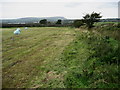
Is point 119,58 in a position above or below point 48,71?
above

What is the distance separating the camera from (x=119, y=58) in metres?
5.54

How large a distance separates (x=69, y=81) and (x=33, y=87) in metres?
1.28

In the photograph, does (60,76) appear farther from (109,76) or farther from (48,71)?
(109,76)

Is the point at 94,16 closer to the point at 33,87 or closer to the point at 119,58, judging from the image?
the point at 119,58

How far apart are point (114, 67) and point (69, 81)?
1.77 m

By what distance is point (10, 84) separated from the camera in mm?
4992

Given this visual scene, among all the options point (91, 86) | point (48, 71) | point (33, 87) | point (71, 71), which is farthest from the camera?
point (48, 71)

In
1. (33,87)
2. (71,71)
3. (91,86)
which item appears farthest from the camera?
(71,71)

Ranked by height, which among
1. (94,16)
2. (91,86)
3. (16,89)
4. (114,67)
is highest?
(94,16)

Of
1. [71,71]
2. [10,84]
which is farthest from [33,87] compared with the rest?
[71,71]

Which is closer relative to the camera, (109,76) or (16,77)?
(109,76)

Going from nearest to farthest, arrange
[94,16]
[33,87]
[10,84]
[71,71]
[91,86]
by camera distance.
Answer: [91,86]
[33,87]
[10,84]
[71,71]
[94,16]

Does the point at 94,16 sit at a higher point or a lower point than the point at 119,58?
higher

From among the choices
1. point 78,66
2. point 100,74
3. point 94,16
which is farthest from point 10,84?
point 94,16
